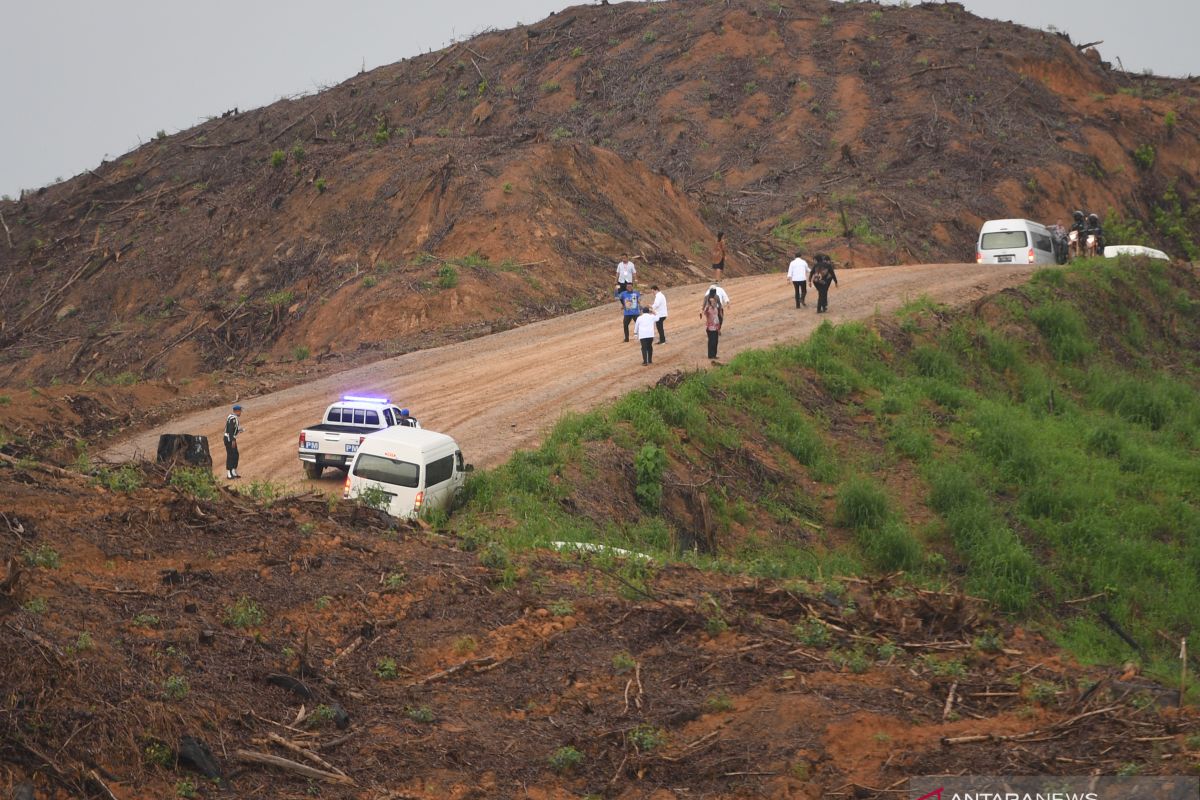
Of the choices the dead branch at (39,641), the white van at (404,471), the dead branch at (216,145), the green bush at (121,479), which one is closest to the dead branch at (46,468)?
the green bush at (121,479)

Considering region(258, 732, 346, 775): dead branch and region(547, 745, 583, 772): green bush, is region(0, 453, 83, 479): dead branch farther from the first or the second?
region(547, 745, 583, 772): green bush

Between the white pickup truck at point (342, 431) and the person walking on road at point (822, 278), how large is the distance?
13.5 meters

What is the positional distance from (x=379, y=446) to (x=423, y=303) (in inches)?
640

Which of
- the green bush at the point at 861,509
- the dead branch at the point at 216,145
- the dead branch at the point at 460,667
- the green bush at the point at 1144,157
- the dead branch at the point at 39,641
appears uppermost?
the dead branch at the point at 216,145

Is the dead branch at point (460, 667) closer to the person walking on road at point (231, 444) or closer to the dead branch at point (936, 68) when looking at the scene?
the person walking on road at point (231, 444)

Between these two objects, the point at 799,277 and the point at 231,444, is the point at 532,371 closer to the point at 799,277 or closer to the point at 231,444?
the point at 799,277

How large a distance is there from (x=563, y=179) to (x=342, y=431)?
2256 cm

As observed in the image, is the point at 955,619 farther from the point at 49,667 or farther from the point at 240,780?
the point at 49,667

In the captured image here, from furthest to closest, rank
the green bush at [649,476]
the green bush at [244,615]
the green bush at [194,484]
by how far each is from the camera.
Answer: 1. the green bush at [649,476]
2. the green bush at [194,484]
3. the green bush at [244,615]

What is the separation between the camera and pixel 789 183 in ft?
190

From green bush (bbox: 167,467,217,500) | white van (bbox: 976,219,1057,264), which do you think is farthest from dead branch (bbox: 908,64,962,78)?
green bush (bbox: 167,467,217,500)

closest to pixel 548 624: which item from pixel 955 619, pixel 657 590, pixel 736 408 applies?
pixel 657 590

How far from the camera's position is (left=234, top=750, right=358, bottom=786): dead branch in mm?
9828

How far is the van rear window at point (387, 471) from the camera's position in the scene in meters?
19.2
